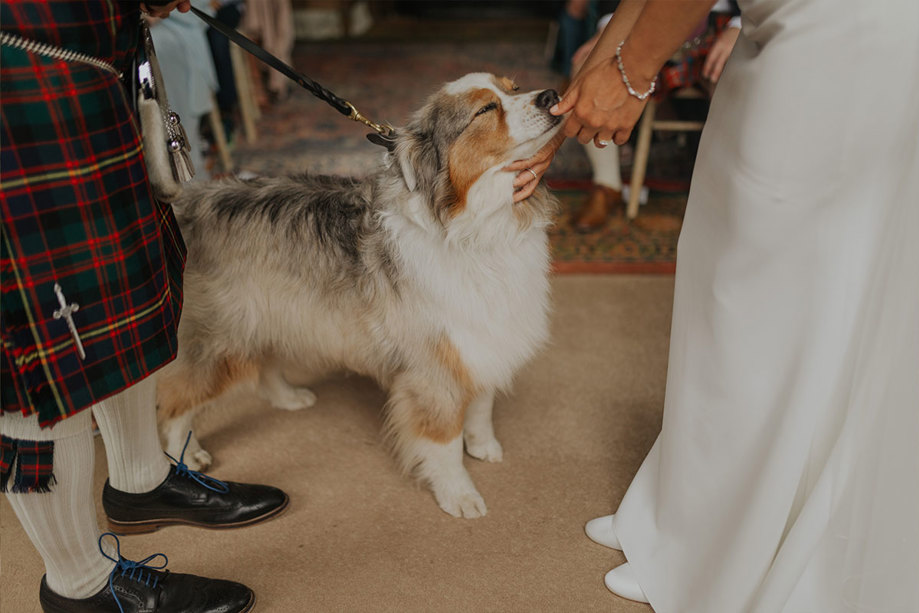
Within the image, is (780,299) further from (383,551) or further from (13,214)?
(13,214)

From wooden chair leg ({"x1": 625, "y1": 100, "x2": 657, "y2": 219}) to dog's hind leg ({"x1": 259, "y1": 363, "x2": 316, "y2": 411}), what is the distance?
185 centimetres

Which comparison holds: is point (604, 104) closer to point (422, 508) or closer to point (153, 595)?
point (422, 508)

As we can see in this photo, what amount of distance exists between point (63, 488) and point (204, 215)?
715 mm

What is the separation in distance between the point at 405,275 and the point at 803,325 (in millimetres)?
817

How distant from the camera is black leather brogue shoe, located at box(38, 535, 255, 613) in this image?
133 centimetres

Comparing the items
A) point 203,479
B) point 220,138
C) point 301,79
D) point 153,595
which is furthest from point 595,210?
point 153,595

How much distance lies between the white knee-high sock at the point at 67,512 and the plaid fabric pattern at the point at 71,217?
110 mm

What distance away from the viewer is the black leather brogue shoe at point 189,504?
1602 millimetres

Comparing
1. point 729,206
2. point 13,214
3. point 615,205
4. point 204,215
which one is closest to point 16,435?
point 13,214

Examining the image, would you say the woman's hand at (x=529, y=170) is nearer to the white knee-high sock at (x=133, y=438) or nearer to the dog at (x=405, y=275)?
the dog at (x=405, y=275)

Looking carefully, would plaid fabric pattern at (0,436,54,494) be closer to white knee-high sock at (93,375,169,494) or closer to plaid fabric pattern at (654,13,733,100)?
white knee-high sock at (93,375,169,494)

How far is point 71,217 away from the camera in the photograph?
3.31 feet

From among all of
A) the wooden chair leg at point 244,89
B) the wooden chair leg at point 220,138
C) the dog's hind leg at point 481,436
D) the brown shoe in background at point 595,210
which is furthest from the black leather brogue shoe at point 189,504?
the wooden chair leg at point 244,89

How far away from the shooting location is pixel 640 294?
269 cm
